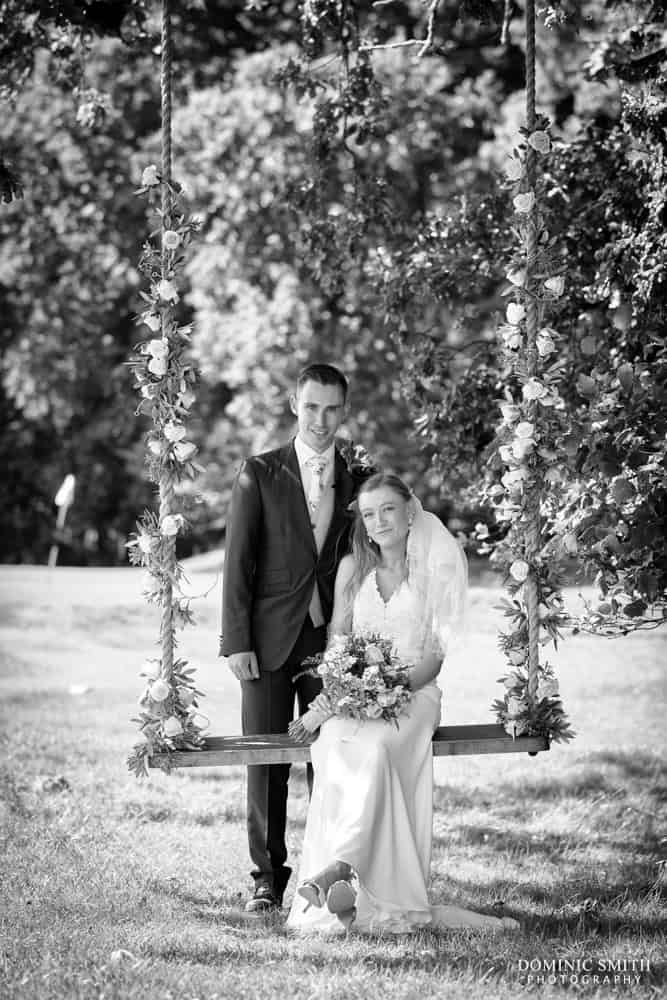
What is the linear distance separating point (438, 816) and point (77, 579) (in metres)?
10.4

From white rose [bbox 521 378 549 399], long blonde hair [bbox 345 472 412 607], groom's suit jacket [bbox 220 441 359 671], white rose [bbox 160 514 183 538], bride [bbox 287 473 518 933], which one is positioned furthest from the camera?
long blonde hair [bbox 345 472 412 607]

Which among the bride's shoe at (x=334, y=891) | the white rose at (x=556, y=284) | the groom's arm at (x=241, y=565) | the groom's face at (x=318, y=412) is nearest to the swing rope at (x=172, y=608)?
the white rose at (x=556, y=284)

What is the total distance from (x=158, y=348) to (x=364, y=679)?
1.47 metres

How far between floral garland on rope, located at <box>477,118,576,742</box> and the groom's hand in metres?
0.95

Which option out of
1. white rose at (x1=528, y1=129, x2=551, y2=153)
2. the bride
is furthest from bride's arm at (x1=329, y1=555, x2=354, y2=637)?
white rose at (x1=528, y1=129, x2=551, y2=153)

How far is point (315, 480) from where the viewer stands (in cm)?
530

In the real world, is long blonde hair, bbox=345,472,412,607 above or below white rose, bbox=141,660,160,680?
above

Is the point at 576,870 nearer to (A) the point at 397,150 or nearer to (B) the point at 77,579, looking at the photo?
(A) the point at 397,150

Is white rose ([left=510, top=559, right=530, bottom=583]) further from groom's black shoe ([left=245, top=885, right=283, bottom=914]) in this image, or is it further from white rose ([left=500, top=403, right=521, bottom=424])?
groom's black shoe ([left=245, top=885, right=283, bottom=914])

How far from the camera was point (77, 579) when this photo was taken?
16.8m

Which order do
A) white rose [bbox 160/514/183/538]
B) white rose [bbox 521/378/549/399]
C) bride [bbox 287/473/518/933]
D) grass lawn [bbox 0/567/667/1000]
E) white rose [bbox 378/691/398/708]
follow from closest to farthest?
grass lawn [bbox 0/567/667/1000] < bride [bbox 287/473/518/933] < white rose [bbox 378/691/398/708] < white rose [bbox 160/514/183/538] < white rose [bbox 521/378/549/399]

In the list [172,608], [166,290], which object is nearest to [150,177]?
[166,290]

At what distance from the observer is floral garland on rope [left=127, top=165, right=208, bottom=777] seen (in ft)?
16.2

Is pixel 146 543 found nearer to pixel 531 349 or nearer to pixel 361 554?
pixel 361 554
